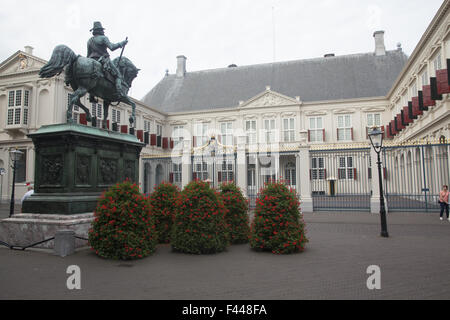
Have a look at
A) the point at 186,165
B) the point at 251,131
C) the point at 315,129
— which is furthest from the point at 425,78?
the point at 251,131

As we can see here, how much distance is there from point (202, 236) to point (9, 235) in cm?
437

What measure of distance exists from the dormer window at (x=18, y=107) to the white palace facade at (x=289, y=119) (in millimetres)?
77

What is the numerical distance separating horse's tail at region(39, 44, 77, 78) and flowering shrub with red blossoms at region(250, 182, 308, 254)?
5.45m

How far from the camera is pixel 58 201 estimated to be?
21.0 feet

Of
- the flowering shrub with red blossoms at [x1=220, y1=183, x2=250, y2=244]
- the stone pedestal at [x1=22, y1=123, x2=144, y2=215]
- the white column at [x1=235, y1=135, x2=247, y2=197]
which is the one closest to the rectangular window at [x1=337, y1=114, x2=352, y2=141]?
the white column at [x1=235, y1=135, x2=247, y2=197]

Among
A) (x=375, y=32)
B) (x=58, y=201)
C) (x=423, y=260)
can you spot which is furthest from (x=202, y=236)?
(x=375, y=32)

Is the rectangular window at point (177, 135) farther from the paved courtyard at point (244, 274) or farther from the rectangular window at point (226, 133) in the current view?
the paved courtyard at point (244, 274)

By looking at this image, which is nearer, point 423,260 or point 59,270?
point 59,270

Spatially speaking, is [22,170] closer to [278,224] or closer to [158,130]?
[158,130]

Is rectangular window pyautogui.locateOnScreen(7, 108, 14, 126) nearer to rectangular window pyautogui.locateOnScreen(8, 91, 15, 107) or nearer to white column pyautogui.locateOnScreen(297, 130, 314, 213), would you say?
rectangular window pyautogui.locateOnScreen(8, 91, 15, 107)

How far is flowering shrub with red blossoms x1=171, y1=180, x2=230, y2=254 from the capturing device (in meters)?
6.15

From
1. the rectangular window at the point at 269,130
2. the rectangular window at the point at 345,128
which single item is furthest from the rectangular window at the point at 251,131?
the rectangular window at the point at 345,128
